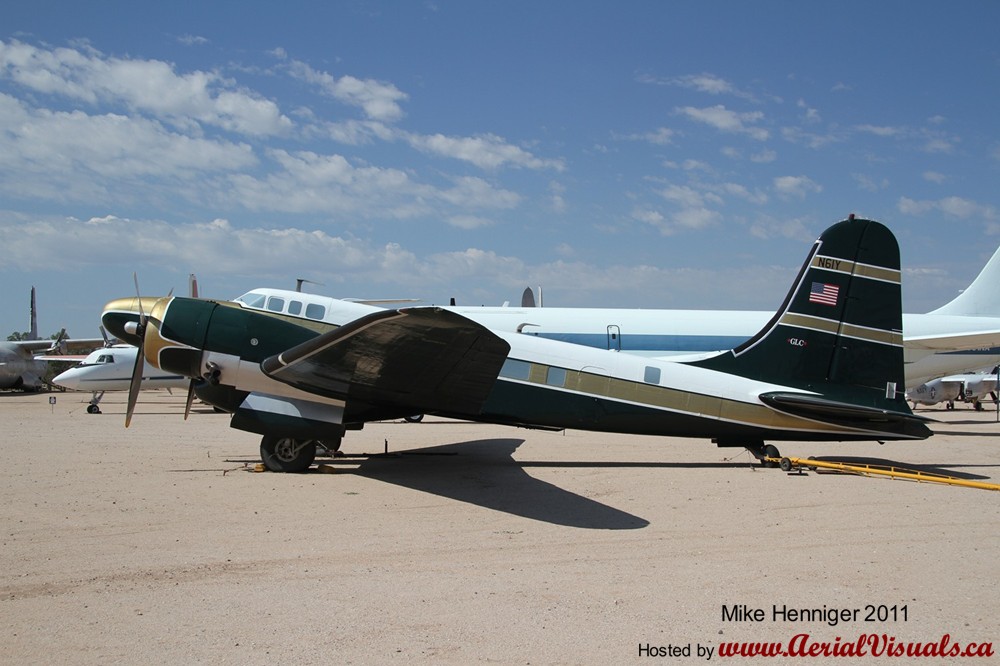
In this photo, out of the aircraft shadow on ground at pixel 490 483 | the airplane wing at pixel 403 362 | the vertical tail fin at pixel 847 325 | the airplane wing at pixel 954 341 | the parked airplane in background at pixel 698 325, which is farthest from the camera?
the parked airplane in background at pixel 698 325

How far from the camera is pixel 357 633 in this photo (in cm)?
525

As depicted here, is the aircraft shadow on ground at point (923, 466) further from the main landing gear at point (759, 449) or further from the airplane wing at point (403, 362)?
the airplane wing at point (403, 362)

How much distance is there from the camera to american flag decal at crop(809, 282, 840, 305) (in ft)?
42.4

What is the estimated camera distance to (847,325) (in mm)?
12859

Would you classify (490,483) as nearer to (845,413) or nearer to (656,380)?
(656,380)

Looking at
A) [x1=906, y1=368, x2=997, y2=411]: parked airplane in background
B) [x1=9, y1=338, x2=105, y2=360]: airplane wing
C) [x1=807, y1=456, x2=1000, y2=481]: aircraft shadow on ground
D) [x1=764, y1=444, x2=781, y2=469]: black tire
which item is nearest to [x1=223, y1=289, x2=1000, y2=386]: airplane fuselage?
[x1=807, y1=456, x2=1000, y2=481]: aircraft shadow on ground

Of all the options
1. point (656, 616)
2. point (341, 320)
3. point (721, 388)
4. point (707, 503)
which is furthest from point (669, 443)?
point (656, 616)

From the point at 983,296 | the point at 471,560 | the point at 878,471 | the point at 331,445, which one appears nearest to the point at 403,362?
the point at 331,445

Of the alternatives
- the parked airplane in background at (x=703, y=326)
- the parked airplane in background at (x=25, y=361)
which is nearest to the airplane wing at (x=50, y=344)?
the parked airplane in background at (x=25, y=361)

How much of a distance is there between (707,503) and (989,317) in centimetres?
1872

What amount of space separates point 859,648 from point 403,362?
7449 millimetres

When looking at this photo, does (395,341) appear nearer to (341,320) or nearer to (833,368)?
(341,320)

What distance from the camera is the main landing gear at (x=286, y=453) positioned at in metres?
12.5

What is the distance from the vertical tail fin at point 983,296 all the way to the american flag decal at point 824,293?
13.5 m
